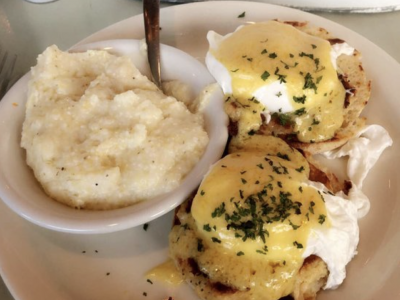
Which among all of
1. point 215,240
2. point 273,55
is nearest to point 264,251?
point 215,240

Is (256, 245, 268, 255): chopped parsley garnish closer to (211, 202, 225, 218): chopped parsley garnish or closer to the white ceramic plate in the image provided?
(211, 202, 225, 218): chopped parsley garnish

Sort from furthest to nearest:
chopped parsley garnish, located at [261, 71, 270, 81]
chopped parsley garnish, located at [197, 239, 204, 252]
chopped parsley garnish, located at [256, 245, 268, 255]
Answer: chopped parsley garnish, located at [261, 71, 270, 81] → chopped parsley garnish, located at [197, 239, 204, 252] → chopped parsley garnish, located at [256, 245, 268, 255]

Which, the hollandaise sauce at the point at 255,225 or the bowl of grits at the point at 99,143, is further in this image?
the bowl of grits at the point at 99,143

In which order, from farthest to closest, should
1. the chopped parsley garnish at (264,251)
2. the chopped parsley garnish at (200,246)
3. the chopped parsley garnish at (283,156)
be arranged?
1. the chopped parsley garnish at (283,156)
2. the chopped parsley garnish at (200,246)
3. the chopped parsley garnish at (264,251)

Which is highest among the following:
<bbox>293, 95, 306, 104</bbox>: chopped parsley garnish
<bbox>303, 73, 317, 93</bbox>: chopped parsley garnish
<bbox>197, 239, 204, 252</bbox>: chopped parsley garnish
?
<bbox>303, 73, 317, 93</bbox>: chopped parsley garnish

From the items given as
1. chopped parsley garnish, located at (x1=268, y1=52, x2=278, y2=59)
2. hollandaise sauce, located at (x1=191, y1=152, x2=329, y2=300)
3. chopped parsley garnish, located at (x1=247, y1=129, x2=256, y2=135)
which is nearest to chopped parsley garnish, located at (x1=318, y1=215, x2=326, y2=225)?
hollandaise sauce, located at (x1=191, y1=152, x2=329, y2=300)

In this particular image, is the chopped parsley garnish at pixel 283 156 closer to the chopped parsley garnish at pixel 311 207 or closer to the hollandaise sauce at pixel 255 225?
the hollandaise sauce at pixel 255 225

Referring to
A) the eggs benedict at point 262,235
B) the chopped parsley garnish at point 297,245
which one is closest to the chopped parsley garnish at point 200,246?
the eggs benedict at point 262,235
